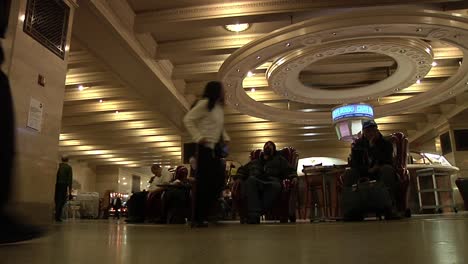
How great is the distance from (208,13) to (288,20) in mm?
1522

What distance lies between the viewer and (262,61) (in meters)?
7.51

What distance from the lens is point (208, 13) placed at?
6434 mm

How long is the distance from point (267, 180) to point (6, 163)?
12.8ft

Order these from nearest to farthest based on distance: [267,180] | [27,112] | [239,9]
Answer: [27,112], [267,180], [239,9]

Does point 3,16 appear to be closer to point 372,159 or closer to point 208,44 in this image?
point 372,159

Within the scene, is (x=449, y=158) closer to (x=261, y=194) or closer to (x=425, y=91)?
(x=425, y=91)

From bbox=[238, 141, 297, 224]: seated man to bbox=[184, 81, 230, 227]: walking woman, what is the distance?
1.49 m

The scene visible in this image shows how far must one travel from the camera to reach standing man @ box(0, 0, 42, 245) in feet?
4.80

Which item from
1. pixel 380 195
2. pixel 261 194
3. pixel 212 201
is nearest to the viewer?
pixel 212 201

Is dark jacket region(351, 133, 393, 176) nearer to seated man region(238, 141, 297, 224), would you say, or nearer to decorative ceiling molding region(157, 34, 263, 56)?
seated man region(238, 141, 297, 224)

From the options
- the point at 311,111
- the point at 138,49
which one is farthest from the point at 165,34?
the point at 311,111

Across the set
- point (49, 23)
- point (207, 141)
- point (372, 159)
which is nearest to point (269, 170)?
point (372, 159)

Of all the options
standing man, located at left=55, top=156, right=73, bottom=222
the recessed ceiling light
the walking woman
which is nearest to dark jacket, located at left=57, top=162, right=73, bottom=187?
standing man, located at left=55, top=156, right=73, bottom=222

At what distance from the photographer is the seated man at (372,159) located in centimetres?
457
